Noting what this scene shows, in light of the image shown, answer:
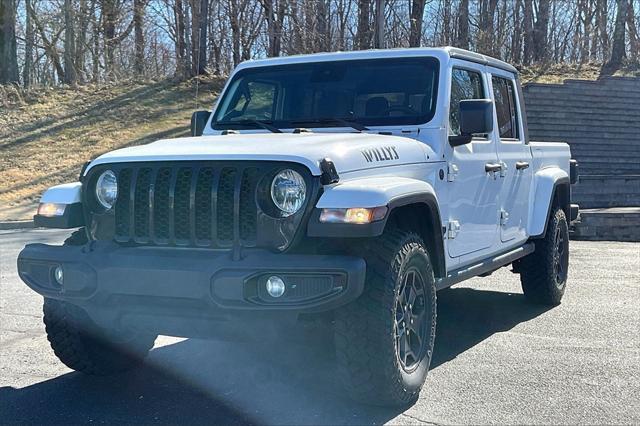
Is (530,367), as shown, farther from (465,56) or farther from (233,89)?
(233,89)

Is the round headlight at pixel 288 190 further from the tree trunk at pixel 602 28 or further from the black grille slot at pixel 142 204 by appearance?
the tree trunk at pixel 602 28

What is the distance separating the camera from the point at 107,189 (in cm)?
414

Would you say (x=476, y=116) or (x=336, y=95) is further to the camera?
(x=336, y=95)

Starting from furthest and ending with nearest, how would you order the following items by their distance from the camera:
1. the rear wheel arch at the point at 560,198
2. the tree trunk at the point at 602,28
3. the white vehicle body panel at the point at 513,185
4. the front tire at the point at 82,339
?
the tree trunk at the point at 602,28 < the rear wheel arch at the point at 560,198 < the white vehicle body panel at the point at 513,185 < the front tire at the point at 82,339

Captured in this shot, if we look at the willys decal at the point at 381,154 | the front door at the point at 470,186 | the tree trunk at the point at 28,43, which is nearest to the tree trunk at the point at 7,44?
the tree trunk at the point at 28,43

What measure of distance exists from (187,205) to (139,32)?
28754mm

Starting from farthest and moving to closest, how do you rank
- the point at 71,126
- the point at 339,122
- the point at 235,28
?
1. the point at 235,28
2. the point at 71,126
3. the point at 339,122

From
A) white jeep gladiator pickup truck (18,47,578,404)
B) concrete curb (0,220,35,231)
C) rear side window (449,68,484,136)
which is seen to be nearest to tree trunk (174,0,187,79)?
concrete curb (0,220,35,231)

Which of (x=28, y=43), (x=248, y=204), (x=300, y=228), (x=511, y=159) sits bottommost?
(x=300, y=228)

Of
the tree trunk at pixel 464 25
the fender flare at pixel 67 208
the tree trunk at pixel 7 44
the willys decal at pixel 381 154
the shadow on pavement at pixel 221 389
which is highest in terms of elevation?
the tree trunk at pixel 464 25

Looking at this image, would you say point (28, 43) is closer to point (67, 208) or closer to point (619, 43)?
point (619, 43)

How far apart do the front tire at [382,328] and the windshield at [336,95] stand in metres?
1.21

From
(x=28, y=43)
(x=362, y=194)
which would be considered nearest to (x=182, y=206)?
(x=362, y=194)

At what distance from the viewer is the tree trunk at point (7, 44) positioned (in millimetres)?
23578
